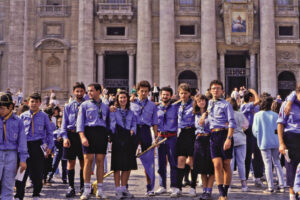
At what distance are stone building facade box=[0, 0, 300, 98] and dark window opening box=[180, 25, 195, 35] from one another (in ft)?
0.06

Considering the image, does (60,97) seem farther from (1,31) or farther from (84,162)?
(84,162)

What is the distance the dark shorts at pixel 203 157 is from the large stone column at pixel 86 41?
23496mm

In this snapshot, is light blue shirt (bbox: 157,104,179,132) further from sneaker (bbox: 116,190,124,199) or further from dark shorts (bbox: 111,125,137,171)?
sneaker (bbox: 116,190,124,199)

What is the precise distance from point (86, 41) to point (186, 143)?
2397 centimetres

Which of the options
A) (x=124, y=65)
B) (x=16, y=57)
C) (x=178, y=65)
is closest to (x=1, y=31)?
(x=16, y=57)

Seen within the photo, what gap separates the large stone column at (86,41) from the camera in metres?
30.8

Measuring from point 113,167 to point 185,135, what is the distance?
179 cm

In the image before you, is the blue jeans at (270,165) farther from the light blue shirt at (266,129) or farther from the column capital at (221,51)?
the column capital at (221,51)

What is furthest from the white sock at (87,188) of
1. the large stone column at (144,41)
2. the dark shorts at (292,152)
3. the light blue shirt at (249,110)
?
the large stone column at (144,41)

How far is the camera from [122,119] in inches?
329

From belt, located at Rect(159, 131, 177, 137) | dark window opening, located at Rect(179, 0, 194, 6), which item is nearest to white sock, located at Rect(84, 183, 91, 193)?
belt, located at Rect(159, 131, 177, 137)

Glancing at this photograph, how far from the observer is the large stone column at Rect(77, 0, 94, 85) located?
30.8 m

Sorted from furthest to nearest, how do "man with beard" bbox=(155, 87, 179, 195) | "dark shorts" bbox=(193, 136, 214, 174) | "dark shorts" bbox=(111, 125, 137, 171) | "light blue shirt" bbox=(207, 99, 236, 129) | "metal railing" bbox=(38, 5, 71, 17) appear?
"metal railing" bbox=(38, 5, 71, 17), "man with beard" bbox=(155, 87, 179, 195), "dark shorts" bbox=(111, 125, 137, 171), "dark shorts" bbox=(193, 136, 214, 174), "light blue shirt" bbox=(207, 99, 236, 129)

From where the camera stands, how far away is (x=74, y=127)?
8539 mm
